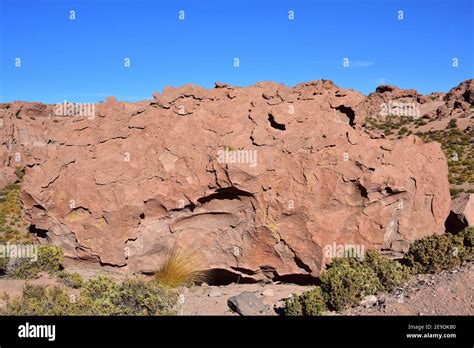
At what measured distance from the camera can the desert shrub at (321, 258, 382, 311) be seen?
312 inches

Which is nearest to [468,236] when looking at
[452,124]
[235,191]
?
[235,191]

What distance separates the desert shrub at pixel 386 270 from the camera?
872 cm

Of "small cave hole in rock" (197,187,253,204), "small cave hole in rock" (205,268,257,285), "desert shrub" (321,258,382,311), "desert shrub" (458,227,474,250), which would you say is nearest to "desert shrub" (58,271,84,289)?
"small cave hole in rock" (205,268,257,285)

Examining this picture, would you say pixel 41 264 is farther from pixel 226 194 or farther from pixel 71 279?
pixel 226 194

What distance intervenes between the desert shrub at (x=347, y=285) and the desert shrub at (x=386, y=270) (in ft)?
0.66

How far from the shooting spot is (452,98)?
68.2 meters

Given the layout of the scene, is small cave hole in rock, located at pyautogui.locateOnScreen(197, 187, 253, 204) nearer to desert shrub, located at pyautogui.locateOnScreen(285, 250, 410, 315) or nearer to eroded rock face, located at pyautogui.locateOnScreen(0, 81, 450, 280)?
eroded rock face, located at pyautogui.locateOnScreen(0, 81, 450, 280)

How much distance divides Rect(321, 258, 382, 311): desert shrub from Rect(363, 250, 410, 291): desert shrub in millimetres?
201
